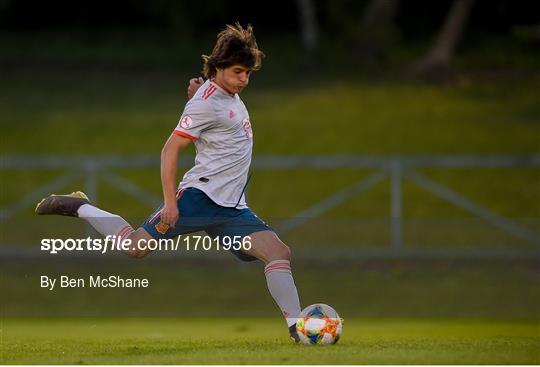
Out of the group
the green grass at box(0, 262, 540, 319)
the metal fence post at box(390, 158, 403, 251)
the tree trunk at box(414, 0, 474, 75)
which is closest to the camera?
the green grass at box(0, 262, 540, 319)

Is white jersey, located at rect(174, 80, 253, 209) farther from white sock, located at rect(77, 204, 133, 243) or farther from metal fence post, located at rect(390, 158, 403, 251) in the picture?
metal fence post, located at rect(390, 158, 403, 251)

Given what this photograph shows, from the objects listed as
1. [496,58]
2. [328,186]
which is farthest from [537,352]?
[496,58]

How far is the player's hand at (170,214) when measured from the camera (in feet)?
29.3

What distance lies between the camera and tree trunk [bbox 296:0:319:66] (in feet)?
104

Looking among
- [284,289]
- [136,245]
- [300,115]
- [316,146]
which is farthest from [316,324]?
[300,115]

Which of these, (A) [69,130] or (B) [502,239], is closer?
(B) [502,239]

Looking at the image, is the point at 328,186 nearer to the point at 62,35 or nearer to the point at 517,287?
the point at 517,287

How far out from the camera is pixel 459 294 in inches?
710

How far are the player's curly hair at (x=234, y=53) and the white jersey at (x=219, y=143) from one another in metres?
0.16

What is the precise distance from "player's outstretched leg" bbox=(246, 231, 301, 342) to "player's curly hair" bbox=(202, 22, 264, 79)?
1.21 meters

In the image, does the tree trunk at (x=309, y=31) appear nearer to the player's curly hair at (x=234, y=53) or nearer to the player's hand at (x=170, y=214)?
the player's curly hair at (x=234, y=53)

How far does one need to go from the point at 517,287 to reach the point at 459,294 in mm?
949

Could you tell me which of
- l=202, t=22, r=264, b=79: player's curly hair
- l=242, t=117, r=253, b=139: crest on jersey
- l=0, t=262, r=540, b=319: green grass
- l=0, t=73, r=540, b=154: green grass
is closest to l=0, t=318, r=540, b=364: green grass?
l=242, t=117, r=253, b=139: crest on jersey

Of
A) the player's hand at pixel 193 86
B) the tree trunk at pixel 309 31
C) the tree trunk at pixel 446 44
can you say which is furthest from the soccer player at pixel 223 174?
the tree trunk at pixel 309 31
